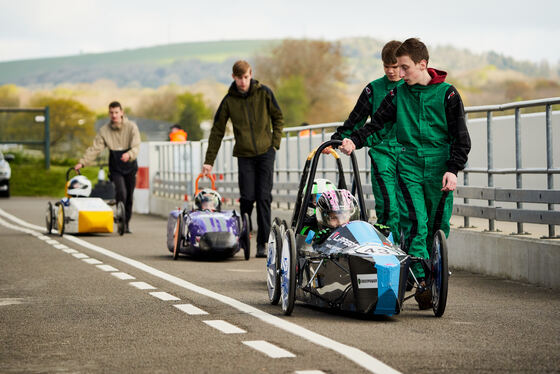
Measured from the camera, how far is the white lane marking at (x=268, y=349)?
734 centimetres

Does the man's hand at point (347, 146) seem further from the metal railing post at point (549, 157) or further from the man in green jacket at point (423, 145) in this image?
the metal railing post at point (549, 157)

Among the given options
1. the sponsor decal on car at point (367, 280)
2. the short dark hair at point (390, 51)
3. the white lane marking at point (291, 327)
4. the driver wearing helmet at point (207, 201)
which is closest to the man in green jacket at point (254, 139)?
the driver wearing helmet at point (207, 201)

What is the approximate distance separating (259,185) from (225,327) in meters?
7.00

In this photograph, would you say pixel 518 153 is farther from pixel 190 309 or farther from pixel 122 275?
pixel 190 309

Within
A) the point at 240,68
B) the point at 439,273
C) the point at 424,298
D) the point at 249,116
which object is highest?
the point at 240,68

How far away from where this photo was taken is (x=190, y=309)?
977cm

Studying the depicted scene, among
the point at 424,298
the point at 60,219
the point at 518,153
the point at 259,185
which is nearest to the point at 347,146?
the point at 424,298

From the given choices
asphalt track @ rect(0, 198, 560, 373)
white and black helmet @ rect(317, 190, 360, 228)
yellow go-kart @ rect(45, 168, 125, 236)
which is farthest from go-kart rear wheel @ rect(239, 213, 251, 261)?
white and black helmet @ rect(317, 190, 360, 228)

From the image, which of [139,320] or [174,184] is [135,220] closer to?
[174,184]

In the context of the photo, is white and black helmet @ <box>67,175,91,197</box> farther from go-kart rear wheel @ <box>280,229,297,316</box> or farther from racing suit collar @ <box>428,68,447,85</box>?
racing suit collar @ <box>428,68,447,85</box>

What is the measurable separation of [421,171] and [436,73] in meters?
0.74

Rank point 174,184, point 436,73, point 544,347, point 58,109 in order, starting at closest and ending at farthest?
1. point 544,347
2. point 436,73
3. point 174,184
4. point 58,109

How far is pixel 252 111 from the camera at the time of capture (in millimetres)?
15484

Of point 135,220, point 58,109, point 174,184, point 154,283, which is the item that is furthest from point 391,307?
point 58,109
